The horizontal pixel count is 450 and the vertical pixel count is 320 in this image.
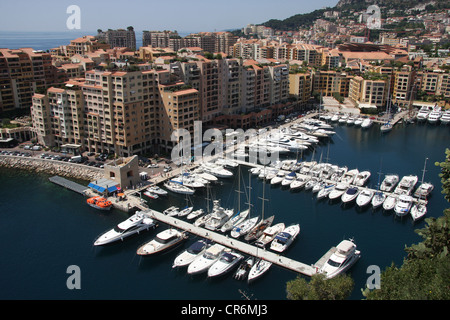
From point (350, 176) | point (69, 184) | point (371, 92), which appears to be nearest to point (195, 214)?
point (69, 184)

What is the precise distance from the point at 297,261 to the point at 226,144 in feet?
103

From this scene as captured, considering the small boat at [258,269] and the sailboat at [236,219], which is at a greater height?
the sailboat at [236,219]

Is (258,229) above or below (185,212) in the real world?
above

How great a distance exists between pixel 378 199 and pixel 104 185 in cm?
3004

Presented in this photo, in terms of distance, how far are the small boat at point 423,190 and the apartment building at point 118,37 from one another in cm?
10384

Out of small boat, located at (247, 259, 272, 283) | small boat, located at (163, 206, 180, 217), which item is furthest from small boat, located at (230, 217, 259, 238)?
small boat, located at (163, 206, 180, 217)

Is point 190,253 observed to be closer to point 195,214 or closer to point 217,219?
point 217,219

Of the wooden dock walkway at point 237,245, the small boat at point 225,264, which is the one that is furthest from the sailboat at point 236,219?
the small boat at point 225,264

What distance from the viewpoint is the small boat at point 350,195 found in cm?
4269

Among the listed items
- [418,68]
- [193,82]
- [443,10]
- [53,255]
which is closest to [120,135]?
[193,82]

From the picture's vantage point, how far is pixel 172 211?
1594 inches

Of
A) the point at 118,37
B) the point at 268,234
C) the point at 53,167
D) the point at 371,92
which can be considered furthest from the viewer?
the point at 118,37

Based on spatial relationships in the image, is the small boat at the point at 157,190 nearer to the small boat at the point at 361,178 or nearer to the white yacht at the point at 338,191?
the white yacht at the point at 338,191

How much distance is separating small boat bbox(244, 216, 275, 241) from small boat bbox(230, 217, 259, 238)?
1.37 ft
